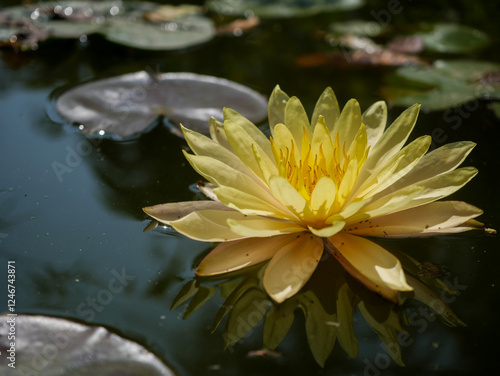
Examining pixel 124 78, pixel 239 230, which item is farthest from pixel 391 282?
pixel 124 78

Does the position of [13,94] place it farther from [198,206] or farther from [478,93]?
[478,93]

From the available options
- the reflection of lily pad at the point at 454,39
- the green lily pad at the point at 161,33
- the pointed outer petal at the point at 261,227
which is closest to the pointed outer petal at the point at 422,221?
the pointed outer petal at the point at 261,227

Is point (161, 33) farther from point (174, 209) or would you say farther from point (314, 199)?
point (314, 199)

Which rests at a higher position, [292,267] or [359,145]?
[359,145]

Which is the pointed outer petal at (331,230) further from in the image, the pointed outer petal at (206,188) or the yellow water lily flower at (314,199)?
the pointed outer petal at (206,188)

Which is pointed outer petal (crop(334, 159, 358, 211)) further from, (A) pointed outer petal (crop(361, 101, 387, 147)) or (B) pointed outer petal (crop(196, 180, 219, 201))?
(B) pointed outer petal (crop(196, 180, 219, 201))

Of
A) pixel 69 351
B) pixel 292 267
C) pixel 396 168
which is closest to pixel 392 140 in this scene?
pixel 396 168
